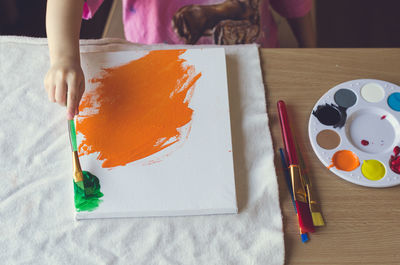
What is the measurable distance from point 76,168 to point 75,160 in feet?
0.04

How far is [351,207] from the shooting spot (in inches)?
19.8

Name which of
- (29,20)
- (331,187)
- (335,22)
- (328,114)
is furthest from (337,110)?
(29,20)

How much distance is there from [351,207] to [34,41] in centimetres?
58

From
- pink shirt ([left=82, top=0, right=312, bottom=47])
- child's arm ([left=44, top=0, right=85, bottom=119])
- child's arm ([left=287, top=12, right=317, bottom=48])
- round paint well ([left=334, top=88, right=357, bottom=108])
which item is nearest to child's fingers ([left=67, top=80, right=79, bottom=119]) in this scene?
child's arm ([left=44, top=0, right=85, bottom=119])

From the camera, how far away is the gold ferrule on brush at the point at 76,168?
1.65 ft

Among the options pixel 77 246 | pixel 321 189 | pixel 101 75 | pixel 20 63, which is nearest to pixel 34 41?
pixel 20 63

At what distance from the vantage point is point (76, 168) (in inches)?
20.0

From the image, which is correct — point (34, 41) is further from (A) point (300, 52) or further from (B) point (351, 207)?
(B) point (351, 207)

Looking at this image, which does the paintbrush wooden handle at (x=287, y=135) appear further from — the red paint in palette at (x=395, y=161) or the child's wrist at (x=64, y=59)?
the child's wrist at (x=64, y=59)

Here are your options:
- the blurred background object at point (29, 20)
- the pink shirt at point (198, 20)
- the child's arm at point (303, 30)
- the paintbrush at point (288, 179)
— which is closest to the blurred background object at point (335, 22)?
the blurred background object at point (29, 20)

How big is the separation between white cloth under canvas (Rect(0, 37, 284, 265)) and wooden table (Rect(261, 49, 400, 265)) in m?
0.02

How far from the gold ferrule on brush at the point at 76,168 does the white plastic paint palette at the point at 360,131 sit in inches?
13.4

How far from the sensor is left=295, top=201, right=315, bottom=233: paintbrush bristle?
0.49m

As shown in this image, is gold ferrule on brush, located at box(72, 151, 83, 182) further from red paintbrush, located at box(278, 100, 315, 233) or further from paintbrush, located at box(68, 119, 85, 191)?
red paintbrush, located at box(278, 100, 315, 233)
